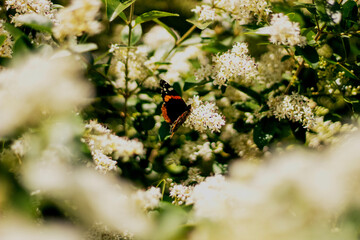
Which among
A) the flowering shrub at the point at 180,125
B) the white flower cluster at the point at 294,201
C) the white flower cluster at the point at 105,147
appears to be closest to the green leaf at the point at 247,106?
the flowering shrub at the point at 180,125

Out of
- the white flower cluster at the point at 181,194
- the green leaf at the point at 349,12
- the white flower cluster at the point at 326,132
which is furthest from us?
the white flower cluster at the point at 326,132

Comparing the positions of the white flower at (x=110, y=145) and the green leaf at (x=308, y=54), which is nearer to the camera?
the white flower at (x=110, y=145)

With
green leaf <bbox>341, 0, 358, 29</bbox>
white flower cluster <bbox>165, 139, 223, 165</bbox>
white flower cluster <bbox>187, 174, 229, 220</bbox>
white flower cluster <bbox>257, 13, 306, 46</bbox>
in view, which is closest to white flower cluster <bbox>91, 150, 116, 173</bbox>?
white flower cluster <bbox>187, 174, 229, 220</bbox>

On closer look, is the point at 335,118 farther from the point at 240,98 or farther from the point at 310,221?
the point at 310,221

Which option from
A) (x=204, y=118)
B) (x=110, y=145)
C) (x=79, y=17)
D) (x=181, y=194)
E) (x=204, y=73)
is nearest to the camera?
(x=79, y=17)

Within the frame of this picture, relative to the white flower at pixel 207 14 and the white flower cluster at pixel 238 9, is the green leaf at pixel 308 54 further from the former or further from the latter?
the white flower at pixel 207 14

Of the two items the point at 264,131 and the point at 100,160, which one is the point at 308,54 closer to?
the point at 264,131

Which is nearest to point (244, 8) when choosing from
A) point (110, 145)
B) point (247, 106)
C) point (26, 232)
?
point (247, 106)
